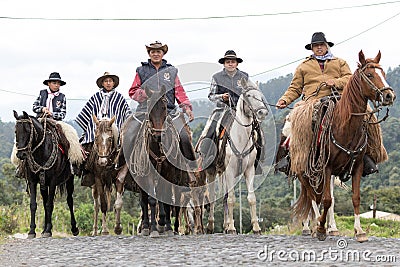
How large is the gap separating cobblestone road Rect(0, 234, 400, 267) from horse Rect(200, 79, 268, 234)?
4.74ft

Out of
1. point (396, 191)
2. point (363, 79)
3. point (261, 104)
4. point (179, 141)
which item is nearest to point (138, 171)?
point (179, 141)

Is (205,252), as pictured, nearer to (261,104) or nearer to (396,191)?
(261,104)

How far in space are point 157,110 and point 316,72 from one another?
3.12 metres

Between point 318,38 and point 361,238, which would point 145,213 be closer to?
point 361,238

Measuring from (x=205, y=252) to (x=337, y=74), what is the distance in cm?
460

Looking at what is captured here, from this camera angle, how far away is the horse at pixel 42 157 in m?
14.0

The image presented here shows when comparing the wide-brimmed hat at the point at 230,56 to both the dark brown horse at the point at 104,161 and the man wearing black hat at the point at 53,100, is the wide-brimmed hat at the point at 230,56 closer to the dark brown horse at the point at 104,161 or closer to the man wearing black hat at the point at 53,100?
the dark brown horse at the point at 104,161

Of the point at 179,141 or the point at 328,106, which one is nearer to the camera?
the point at 328,106

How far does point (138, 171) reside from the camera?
12.6 m

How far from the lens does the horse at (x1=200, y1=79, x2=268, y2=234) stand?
13016 millimetres

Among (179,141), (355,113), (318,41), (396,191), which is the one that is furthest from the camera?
(396,191)

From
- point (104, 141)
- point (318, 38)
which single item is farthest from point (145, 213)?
point (318, 38)

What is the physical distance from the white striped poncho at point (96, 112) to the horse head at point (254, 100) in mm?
3493

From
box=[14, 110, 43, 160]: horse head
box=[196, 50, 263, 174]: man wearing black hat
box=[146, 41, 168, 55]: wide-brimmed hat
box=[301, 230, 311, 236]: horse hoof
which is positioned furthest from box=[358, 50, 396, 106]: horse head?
box=[14, 110, 43, 160]: horse head
